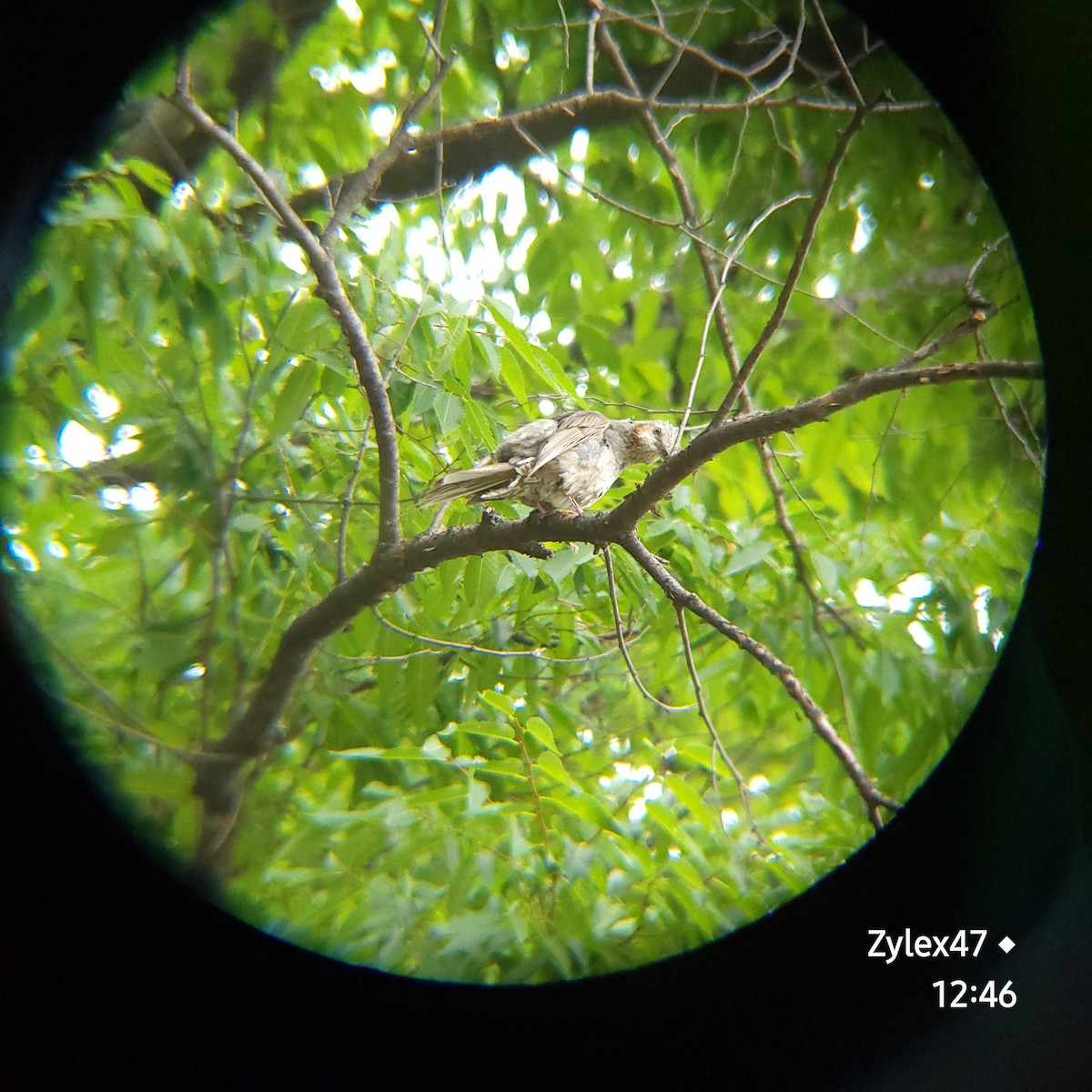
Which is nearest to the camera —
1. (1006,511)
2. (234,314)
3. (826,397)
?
(826,397)

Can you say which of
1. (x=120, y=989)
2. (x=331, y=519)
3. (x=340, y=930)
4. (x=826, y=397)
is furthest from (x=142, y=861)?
(x=826, y=397)

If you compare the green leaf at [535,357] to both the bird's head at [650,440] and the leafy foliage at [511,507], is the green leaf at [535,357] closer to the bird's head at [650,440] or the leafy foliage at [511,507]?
the leafy foliage at [511,507]

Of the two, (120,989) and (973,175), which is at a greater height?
(973,175)

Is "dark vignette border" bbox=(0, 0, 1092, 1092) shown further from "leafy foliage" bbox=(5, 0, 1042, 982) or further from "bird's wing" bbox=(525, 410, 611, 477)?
"bird's wing" bbox=(525, 410, 611, 477)

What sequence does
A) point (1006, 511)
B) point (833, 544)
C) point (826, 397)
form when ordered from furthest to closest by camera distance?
point (833, 544) → point (1006, 511) → point (826, 397)

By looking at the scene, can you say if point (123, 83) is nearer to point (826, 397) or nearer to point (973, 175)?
point (826, 397)
